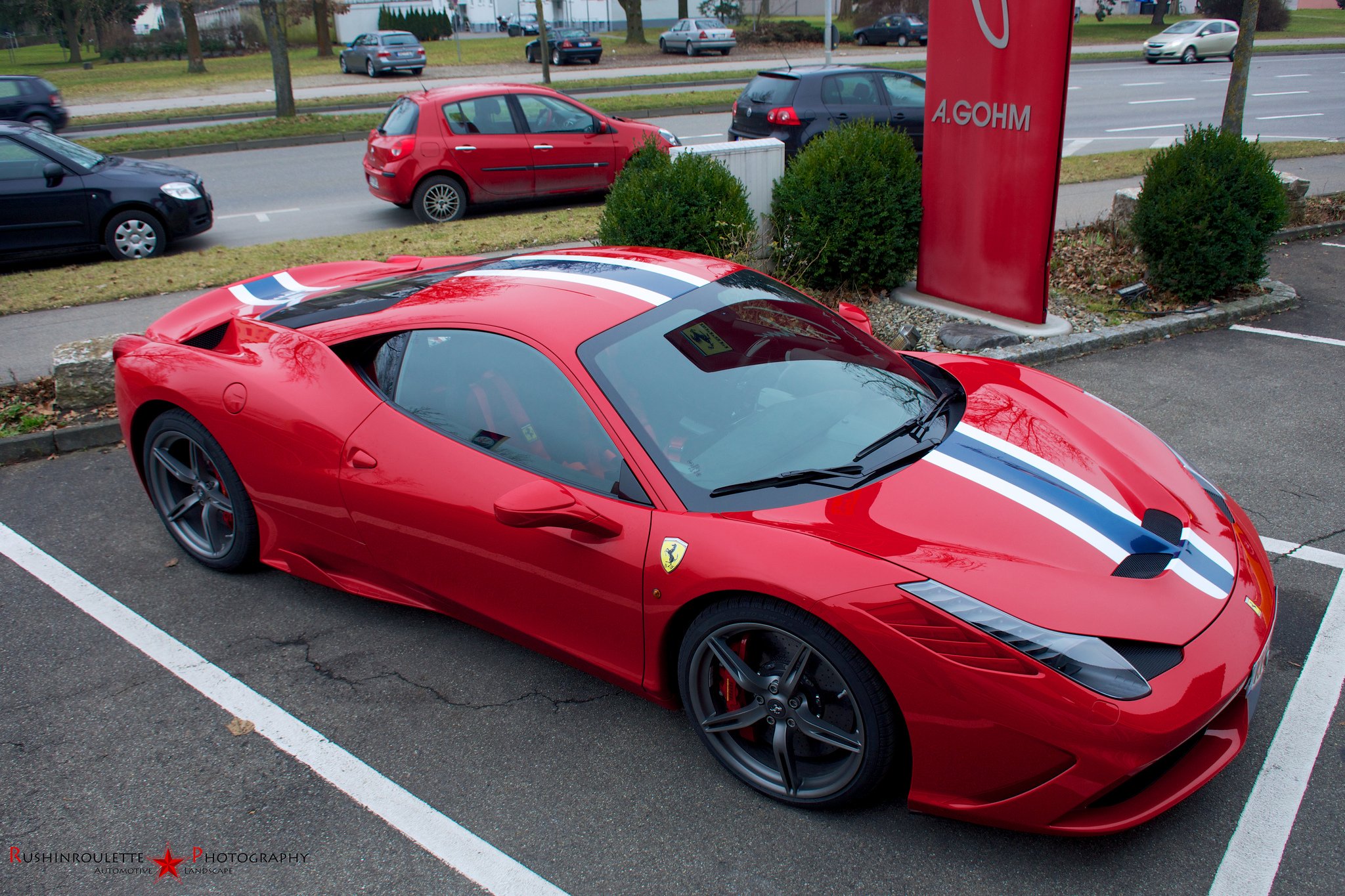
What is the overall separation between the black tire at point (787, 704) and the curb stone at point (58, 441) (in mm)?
4234

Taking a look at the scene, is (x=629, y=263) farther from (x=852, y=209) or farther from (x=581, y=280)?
(x=852, y=209)

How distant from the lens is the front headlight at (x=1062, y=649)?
2.40m

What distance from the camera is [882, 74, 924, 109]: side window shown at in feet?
42.2

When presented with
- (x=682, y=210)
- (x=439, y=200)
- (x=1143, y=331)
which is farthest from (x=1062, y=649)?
(x=439, y=200)

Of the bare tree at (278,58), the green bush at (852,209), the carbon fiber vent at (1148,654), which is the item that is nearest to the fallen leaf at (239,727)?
the carbon fiber vent at (1148,654)

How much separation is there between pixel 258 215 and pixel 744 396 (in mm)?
11010

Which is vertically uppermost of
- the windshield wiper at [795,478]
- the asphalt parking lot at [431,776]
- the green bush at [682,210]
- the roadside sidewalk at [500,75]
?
the roadside sidewalk at [500,75]

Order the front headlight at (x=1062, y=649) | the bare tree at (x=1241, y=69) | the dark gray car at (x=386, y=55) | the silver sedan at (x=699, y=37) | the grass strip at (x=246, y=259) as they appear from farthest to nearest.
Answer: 1. the silver sedan at (x=699, y=37)
2. the dark gray car at (x=386, y=55)
3. the bare tree at (x=1241, y=69)
4. the grass strip at (x=246, y=259)
5. the front headlight at (x=1062, y=649)

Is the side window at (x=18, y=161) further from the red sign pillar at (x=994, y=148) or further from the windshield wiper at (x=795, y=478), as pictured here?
the windshield wiper at (x=795, y=478)

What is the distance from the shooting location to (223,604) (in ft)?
13.1

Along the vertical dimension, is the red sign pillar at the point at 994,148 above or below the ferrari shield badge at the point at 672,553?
above

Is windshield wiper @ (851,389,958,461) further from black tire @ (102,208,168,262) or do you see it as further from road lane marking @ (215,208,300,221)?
road lane marking @ (215,208,300,221)

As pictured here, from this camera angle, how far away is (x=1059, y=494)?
2.95 meters

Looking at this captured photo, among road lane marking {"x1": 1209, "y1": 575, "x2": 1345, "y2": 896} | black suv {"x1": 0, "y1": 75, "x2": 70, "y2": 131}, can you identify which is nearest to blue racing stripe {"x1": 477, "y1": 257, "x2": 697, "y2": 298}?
→ road lane marking {"x1": 1209, "y1": 575, "x2": 1345, "y2": 896}
